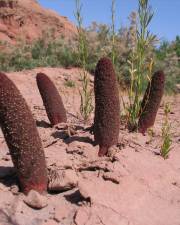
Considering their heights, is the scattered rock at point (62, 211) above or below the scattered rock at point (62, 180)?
below

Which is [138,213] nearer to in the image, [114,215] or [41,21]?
[114,215]

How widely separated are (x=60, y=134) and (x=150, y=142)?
42.2 inches

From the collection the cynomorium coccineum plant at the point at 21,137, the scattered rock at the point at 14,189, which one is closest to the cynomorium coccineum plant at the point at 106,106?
the cynomorium coccineum plant at the point at 21,137

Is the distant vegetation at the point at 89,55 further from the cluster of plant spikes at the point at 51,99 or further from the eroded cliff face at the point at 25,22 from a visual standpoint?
the eroded cliff face at the point at 25,22

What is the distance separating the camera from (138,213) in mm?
3379

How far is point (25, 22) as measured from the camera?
91.8 feet

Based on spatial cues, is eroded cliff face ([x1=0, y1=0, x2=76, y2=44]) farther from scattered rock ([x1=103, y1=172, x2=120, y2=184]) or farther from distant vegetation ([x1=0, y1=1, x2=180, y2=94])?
scattered rock ([x1=103, y1=172, x2=120, y2=184])

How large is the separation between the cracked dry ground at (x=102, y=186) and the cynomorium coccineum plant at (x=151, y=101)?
40 cm

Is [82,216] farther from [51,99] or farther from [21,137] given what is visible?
[51,99]

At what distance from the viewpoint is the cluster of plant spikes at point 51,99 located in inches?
226

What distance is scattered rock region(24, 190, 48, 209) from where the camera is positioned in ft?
10.9

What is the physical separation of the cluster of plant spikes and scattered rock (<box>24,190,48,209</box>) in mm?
2495

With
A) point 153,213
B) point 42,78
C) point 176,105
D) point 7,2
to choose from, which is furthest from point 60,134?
point 7,2

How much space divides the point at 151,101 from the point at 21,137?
2.44m
